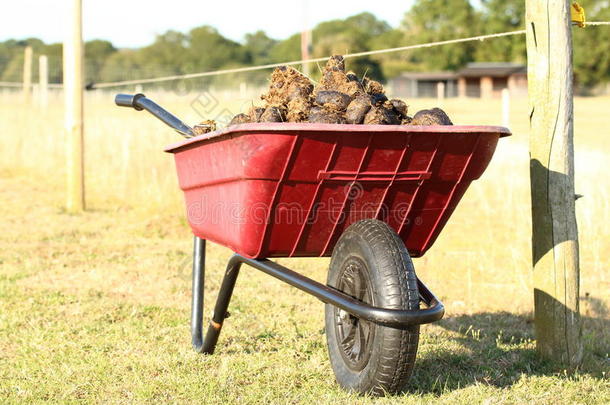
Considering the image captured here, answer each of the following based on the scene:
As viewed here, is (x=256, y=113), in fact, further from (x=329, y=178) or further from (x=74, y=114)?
(x=74, y=114)

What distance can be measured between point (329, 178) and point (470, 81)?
2210 inches

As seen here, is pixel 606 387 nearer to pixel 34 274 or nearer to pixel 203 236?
pixel 203 236

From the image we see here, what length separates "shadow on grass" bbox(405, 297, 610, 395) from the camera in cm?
339

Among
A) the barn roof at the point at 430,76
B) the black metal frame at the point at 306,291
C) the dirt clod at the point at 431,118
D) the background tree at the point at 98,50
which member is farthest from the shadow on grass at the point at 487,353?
the background tree at the point at 98,50

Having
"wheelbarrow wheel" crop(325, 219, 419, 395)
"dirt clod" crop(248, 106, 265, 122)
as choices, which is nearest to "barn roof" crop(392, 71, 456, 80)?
"dirt clod" crop(248, 106, 265, 122)

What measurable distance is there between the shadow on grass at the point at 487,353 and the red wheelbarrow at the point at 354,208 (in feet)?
1.69

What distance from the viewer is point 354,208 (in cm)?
289

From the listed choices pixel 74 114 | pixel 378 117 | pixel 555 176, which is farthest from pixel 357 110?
pixel 74 114

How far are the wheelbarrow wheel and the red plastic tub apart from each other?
12cm

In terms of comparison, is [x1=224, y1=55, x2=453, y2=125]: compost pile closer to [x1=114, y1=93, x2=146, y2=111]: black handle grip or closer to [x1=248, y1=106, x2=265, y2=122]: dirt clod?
[x1=248, y1=106, x2=265, y2=122]: dirt clod

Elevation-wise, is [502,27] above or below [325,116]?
above

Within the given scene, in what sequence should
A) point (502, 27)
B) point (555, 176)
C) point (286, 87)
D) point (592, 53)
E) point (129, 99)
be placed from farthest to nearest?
point (502, 27) < point (592, 53) < point (129, 99) < point (555, 176) < point (286, 87)

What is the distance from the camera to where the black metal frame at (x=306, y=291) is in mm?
2555

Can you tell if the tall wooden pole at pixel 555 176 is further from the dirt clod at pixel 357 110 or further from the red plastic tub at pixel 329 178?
the dirt clod at pixel 357 110
